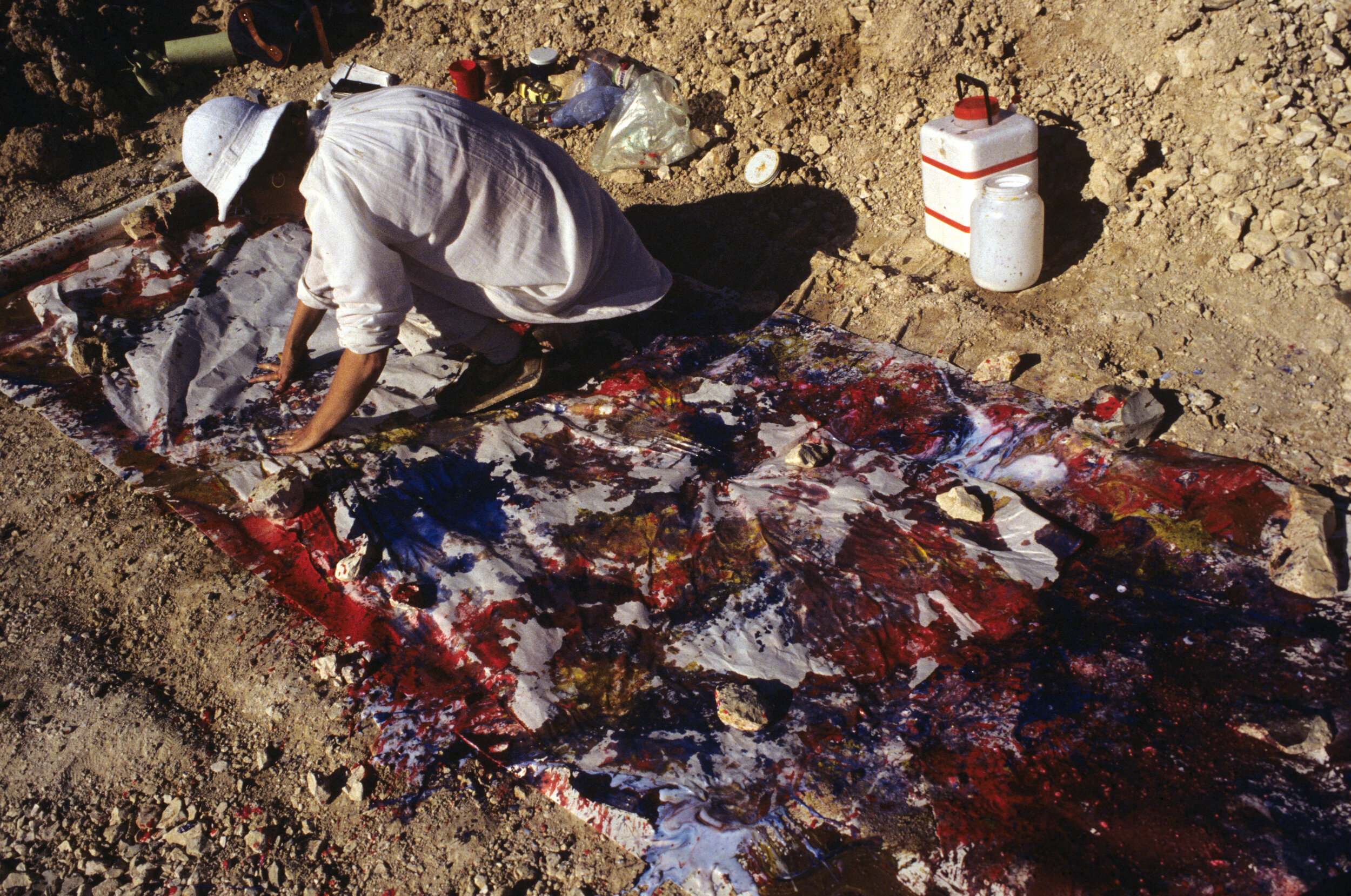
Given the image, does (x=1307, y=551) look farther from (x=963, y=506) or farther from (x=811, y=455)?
(x=811, y=455)

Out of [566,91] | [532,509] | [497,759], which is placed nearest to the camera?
[497,759]

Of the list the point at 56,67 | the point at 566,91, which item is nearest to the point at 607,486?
the point at 566,91

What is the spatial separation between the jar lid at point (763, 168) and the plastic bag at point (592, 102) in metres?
0.89

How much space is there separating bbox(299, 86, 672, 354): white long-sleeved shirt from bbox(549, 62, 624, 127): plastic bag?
1.52m

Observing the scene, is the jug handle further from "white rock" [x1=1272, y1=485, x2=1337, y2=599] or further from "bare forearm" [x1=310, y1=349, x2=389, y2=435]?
"bare forearm" [x1=310, y1=349, x2=389, y2=435]

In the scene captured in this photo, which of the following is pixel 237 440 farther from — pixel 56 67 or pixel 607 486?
pixel 56 67

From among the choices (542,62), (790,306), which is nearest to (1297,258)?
(790,306)

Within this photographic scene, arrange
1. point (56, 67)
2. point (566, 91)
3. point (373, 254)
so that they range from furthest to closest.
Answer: point (56, 67), point (566, 91), point (373, 254)

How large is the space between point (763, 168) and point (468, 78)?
6.14 feet

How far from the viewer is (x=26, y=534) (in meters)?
2.58

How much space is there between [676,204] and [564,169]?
4.18 ft

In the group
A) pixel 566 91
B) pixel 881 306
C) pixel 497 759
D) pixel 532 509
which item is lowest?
pixel 497 759

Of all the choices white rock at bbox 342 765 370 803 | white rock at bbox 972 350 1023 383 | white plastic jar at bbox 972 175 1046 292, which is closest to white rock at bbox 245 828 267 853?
white rock at bbox 342 765 370 803

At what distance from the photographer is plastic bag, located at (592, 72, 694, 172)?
3.81 m
